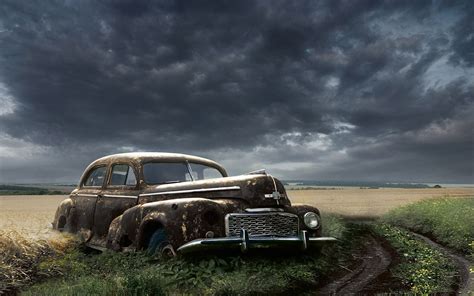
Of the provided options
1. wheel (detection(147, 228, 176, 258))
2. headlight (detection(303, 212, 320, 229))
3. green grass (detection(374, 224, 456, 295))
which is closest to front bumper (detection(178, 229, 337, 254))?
wheel (detection(147, 228, 176, 258))

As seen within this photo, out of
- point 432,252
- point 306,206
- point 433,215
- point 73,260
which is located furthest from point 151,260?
point 433,215

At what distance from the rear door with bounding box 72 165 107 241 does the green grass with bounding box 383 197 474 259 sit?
25.9 ft

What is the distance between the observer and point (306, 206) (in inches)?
314

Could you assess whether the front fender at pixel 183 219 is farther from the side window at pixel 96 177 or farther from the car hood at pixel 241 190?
the side window at pixel 96 177

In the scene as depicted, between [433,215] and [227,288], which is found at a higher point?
[433,215]

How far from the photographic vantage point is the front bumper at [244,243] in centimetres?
636

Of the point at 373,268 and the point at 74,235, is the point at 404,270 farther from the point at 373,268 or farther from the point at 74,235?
the point at 74,235

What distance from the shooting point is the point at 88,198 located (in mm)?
9617

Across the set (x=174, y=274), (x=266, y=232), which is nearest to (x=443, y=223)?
(x=266, y=232)

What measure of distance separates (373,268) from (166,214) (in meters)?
4.35

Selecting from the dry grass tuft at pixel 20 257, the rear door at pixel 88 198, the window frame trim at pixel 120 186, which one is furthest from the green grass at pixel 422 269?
the rear door at pixel 88 198

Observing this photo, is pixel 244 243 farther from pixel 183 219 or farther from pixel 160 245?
pixel 160 245

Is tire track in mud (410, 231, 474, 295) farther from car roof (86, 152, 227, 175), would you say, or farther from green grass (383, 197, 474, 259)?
car roof (86, 152, 227, 175)

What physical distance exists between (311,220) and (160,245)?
2.55 meters
